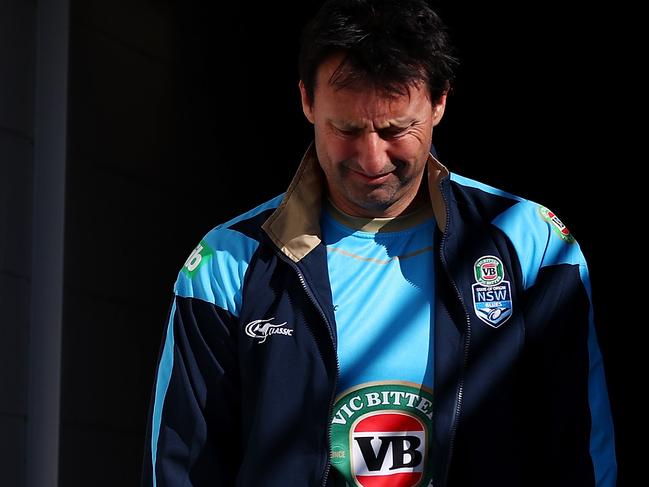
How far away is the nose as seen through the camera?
2.52 m

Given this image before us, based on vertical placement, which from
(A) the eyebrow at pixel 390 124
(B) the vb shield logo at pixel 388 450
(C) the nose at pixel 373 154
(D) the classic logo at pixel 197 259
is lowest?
(B) the vb shield logo at pixel 388 450

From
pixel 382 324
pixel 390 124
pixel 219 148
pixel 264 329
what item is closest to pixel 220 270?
pixel 264 329

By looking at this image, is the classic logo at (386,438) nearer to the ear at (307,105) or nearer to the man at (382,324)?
the man at (382,324)

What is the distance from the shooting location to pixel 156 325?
5.79 metres

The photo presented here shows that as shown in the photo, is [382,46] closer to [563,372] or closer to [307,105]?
[307,105]

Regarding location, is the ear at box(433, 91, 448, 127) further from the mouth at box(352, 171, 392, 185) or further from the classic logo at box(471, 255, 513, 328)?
the classic logo at box(471, 255, 513, 328)

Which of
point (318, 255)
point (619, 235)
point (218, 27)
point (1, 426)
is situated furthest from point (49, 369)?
point (619, 235)

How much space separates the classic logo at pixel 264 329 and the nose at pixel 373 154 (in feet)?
1.22

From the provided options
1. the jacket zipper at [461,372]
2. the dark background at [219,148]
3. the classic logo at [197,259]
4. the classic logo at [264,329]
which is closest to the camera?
the jacket zipper at [461,372]

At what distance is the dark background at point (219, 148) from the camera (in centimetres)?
529

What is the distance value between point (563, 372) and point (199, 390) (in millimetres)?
762

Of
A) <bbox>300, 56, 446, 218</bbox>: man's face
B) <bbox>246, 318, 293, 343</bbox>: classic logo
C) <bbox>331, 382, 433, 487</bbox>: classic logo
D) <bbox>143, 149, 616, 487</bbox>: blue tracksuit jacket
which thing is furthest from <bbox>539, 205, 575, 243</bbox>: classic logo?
<bbox>246, 318, 293, 343</bbox>: classic logo

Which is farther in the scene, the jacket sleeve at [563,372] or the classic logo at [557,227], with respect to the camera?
the classic logo at [557,227]

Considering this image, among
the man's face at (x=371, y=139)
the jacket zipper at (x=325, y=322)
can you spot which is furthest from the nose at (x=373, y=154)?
the jacket zipper at (x=325, y=322)
